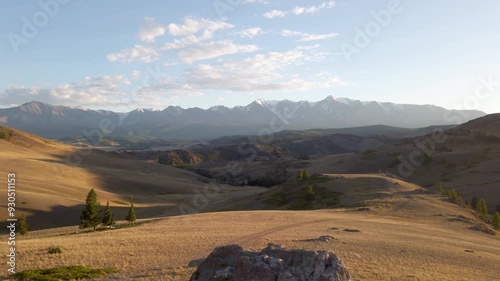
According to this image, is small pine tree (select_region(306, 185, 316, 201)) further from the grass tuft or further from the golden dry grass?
the grass tuft

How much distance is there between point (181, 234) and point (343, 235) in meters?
16.0

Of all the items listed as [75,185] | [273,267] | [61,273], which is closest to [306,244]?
[273,267]

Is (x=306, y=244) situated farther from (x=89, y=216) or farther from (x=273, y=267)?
(x=89, y=216)

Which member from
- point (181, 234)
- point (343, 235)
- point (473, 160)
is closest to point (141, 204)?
point (181, 234)

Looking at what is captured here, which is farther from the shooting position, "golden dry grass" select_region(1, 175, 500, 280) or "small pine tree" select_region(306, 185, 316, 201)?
"small pine tree" select_region(306, 185, 316, 201)

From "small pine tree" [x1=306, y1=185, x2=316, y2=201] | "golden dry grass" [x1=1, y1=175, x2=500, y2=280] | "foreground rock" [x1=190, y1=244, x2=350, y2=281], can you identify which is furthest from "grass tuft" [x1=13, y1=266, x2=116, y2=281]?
"small pine tree" [x1=306, y1=185, x2=316, y2=201]

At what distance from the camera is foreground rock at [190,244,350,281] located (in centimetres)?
1761

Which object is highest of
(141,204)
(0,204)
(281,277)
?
(281,277)

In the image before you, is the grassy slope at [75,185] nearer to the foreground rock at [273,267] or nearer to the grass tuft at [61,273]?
the grass tuft at [61,273]

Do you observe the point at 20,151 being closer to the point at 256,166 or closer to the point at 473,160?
the point at 256,166

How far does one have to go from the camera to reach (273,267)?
18062mm

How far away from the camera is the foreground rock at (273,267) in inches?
693

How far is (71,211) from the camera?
67.3m

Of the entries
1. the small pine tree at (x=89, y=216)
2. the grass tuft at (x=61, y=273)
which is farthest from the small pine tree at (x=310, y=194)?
the grass tuft at (x=61, y=273)
